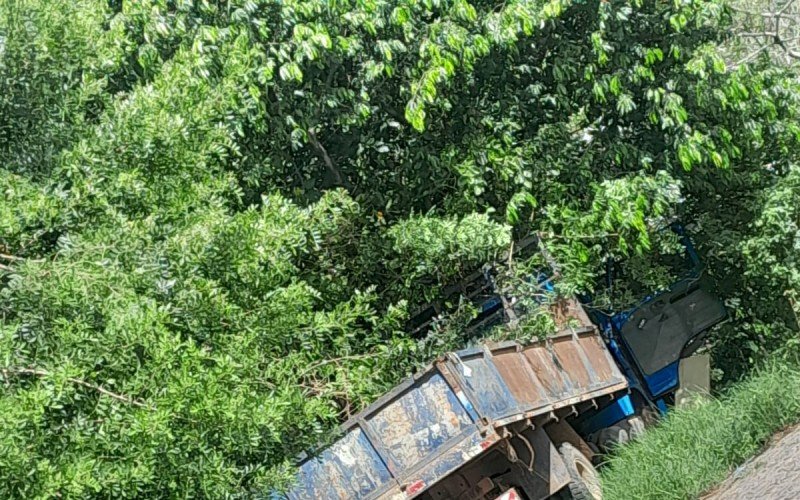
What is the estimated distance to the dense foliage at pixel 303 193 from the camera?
5.21 metres

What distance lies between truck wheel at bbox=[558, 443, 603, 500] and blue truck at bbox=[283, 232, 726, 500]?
0.01 metres

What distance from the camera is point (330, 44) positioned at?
8.12 metres

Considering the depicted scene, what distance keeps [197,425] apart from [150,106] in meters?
2.20

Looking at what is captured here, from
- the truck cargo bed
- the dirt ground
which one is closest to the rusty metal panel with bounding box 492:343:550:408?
the truck cargo bed

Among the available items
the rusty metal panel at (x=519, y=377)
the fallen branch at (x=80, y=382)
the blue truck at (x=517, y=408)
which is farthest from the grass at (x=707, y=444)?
the fallen branch at (x=80, y=382)

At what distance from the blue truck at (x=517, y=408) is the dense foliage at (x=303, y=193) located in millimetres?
390

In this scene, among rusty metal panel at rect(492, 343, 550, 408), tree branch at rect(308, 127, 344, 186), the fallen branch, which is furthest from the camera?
tree branch at rect(308, 127, 344, 186)

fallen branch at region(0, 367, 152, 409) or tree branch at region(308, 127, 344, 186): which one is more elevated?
tree branch at region(308, 127, 344, 186)

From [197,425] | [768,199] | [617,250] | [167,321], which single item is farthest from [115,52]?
[768,199]

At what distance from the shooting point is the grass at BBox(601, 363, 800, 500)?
7117 mm

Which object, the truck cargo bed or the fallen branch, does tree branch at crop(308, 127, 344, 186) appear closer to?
the truck cargo bed

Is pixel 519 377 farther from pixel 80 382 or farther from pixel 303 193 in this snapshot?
pixel 80 382

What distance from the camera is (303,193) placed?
961 centimetres

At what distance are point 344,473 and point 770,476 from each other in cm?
297
